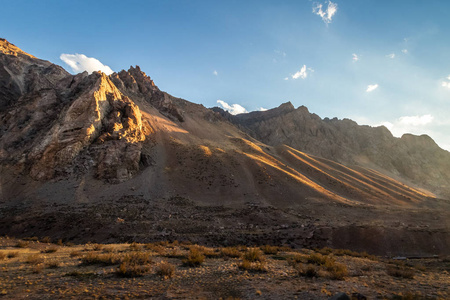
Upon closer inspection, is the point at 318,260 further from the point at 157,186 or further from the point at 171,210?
the point at 157,186

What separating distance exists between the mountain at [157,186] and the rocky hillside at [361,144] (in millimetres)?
40800

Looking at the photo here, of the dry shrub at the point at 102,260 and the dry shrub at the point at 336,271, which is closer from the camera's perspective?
the dry shrub at the point at 336,271

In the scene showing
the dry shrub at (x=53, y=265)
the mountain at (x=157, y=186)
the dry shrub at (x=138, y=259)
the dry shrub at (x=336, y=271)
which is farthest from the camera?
the mountain at (x=157, y=186)

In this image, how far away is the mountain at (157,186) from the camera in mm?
21984

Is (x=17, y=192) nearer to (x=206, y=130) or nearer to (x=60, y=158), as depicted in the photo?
(x=60, y=158)

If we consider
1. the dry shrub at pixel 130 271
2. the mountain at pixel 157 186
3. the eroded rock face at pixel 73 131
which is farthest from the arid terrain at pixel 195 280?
the eroded rock face at pixel 73 131

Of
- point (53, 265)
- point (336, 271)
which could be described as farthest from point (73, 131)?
point (336, 271)

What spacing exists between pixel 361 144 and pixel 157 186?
10434cm

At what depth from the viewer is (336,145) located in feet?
332

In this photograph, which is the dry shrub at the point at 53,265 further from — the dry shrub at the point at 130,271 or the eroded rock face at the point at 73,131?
the eroded rock face at the point at 73,131

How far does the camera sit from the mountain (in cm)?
2198

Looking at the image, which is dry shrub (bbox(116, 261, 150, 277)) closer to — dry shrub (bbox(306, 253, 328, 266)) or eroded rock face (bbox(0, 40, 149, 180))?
dry shrub (bbox(306, 253, 328, 266))

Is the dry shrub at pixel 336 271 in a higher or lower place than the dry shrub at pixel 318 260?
higher

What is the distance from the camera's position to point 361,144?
108 meters
